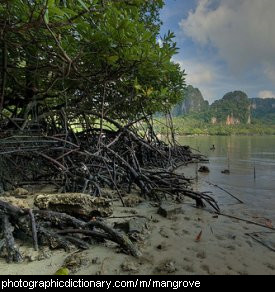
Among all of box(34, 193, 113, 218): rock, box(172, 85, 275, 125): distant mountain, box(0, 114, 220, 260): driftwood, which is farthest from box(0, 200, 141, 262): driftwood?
box(172, 85, 275, 125): distant mountain

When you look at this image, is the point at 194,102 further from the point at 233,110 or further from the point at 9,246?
the point at 9,246

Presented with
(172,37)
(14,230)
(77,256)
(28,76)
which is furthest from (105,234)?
(28,76)

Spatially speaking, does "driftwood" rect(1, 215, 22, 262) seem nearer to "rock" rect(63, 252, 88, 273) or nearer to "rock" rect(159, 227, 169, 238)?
"rock" rect(63, 252, 88, 273)

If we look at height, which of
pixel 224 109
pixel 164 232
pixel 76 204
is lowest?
pixel 164 232

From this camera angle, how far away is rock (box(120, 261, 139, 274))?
256cm

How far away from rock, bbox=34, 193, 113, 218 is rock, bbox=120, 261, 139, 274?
0.98 m

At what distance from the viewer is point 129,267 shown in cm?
260

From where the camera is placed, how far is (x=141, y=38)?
328cm

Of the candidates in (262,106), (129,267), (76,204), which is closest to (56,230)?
(76,204)

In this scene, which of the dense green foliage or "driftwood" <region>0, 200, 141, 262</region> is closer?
the dense green foliage

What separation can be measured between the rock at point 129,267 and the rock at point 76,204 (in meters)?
0.98

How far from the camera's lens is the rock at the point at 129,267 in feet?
8.40

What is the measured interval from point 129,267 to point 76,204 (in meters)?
1.12

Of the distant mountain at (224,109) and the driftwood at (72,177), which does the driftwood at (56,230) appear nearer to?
the driftwood at (72,177)
